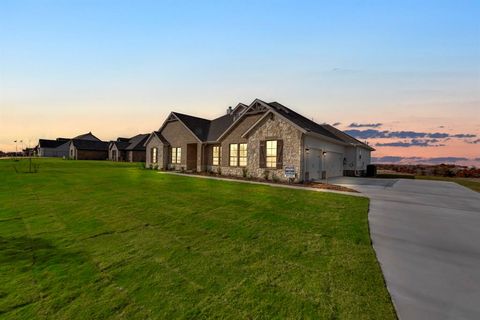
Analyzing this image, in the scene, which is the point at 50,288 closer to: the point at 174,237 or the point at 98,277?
the point at 98,277

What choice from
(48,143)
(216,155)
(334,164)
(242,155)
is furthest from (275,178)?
(48,143)

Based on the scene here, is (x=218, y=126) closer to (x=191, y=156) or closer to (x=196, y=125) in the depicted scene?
(x=196, y=125)

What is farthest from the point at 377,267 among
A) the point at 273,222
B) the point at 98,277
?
the point at 98,277

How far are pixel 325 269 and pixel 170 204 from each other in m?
7.12

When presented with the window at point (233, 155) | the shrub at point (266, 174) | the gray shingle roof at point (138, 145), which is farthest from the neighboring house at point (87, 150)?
the shrub at point (266, 174)

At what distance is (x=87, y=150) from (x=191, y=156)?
162 feet

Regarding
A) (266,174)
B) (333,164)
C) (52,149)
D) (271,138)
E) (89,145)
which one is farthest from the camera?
(52,149)

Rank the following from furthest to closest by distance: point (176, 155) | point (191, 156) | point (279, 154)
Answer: point (176, 155)
point (191, 156)
point (279, 154)

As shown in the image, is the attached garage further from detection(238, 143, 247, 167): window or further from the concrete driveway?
the concrete driveway

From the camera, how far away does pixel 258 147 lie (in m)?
20.7

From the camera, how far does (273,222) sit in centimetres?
770

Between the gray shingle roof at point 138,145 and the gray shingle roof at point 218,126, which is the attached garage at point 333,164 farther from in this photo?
the gray shingle roof at point 138,145

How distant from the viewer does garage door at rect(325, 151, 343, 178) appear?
22.9m

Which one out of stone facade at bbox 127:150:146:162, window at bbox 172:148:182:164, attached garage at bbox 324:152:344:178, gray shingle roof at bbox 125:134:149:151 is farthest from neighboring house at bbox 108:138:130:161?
attached garage at bbox 324:152:344:178
